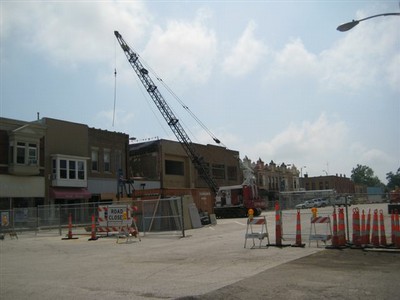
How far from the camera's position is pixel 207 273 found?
1139 centimetres

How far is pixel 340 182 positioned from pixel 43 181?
118 meters

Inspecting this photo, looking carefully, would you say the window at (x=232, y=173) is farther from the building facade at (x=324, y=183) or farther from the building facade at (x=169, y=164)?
the building facade at (x=324, y=183)

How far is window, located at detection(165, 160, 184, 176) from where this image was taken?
204 feet

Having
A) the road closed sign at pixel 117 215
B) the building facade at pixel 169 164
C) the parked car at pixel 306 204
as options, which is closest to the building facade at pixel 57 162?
the building facade at pixel 169 164

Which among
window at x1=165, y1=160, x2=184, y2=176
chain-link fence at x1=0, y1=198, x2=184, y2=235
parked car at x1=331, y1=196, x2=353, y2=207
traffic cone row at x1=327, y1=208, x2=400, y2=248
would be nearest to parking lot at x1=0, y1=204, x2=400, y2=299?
parked car at x1=331, y1=196, x2=353, y2=207

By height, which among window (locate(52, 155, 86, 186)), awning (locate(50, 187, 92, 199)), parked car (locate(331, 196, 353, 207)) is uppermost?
window (locate(52, 155, 86, 186))

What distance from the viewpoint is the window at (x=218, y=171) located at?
70088 millimetres

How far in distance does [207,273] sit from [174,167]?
2054 inches

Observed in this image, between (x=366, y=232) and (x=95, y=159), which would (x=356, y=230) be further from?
(x=95, y=159)

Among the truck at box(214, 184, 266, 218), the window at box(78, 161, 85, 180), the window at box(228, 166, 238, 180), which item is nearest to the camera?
the window at box(78, 161, 85, 180)

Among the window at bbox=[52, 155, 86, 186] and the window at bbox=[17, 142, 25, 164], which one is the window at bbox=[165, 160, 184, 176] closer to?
the window at bbox=[52, 155, 86, 186]

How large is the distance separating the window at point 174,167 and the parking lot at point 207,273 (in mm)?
44169

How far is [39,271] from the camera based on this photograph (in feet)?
43.9

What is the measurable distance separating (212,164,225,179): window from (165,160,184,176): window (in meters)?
7.32
